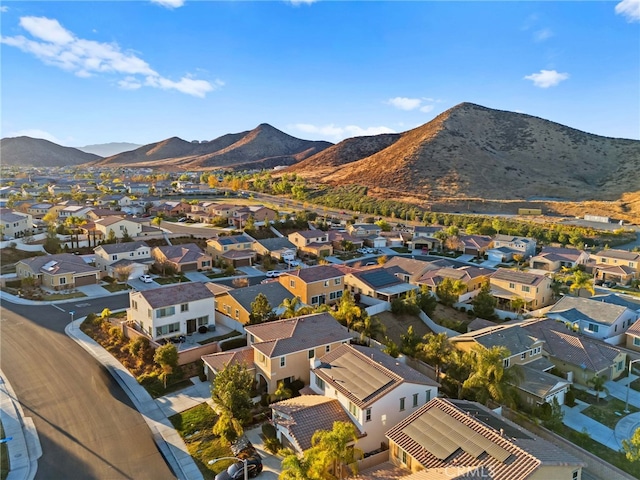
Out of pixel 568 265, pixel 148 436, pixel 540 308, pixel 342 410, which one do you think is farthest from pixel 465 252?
pixel 148 436

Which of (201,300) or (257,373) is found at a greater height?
(201,300)

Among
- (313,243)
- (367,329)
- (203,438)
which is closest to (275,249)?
(313,243)

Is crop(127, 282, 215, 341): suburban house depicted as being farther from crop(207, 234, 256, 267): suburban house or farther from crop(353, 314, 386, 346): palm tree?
crop(207, 234, 256, 267): suburban house

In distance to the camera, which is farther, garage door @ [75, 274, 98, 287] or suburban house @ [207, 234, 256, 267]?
suburban house @ [207, 234, 256, 267]

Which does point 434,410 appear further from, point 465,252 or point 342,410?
point 465,252

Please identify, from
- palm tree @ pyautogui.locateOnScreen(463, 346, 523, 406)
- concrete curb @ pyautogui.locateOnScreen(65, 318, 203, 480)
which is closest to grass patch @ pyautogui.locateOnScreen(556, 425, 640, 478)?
palm tree @ pyautogui.locateOnScreen(463, 346, 523, 406)

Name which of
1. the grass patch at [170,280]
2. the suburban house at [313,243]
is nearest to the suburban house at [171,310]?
the grass patch at [170,280]
